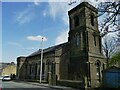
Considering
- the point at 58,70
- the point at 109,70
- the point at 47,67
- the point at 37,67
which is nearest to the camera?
the point at 109,70

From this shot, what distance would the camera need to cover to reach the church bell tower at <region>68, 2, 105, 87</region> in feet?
103

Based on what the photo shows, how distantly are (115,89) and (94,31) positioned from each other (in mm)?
15036

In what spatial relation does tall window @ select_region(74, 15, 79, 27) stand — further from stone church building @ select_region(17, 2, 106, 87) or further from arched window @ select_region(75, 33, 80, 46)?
arched window @ select_region(75, 33, 80, 46)

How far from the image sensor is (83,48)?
33.4 metres

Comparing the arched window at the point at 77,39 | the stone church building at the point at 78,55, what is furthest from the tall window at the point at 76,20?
the arched window at the point at 77,39

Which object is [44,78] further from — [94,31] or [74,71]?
[94,31]

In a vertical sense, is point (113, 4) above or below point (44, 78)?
above

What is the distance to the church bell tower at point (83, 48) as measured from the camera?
31.5 m

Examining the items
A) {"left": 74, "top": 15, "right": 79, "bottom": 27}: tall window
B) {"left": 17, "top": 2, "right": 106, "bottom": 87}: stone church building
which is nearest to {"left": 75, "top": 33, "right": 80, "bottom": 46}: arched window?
{"left": 17, "top": 2, "right": 106, "bottom": 87}: stone church building

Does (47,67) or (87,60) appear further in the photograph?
(47,67)

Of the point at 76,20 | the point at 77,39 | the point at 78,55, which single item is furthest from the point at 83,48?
the point at 76,20

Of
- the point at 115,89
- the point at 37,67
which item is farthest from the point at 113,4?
the point at 37,67

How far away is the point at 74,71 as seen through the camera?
112 feet

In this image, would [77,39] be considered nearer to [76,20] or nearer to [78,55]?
[78,55]
